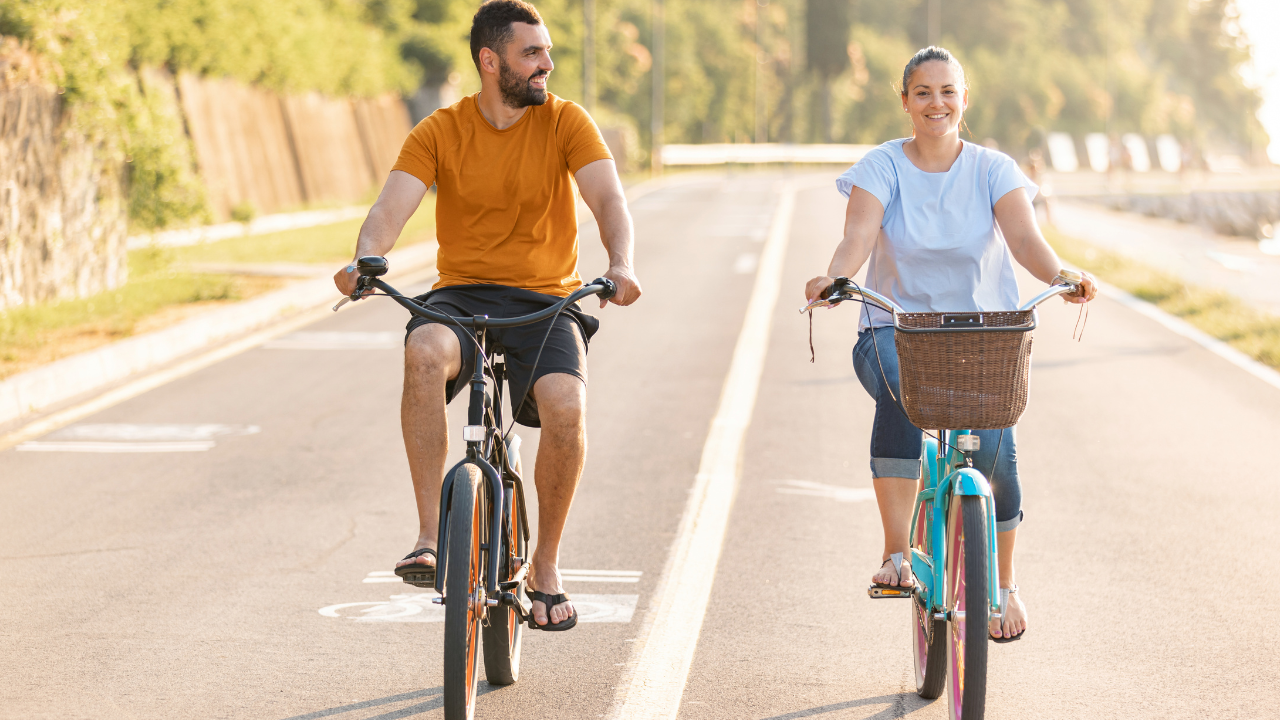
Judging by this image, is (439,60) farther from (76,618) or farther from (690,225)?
(76,618)

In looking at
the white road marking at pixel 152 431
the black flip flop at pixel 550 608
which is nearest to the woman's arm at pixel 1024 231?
the black flip flop at pixel 550 608

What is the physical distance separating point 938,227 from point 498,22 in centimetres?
139

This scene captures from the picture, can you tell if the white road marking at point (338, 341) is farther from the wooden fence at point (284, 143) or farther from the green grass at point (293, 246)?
the wooden fence at point (284, 143)

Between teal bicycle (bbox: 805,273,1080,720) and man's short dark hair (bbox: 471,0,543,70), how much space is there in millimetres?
1188

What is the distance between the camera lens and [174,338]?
12102 mm

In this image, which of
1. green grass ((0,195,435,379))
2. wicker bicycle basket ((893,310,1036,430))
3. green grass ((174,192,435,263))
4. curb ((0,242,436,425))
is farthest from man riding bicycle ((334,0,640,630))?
green grass ((174,192,435,263))

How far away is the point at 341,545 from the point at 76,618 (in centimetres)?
126

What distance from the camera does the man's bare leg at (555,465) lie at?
428cm

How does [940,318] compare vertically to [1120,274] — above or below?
above

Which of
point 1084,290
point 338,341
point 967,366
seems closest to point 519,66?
point 967,366

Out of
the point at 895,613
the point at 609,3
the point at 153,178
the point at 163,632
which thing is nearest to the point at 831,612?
the point at 895,613

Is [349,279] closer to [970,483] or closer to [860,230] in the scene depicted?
[860,230]

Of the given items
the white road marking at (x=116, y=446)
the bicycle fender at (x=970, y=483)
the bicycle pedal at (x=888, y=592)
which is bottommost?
the white road marking at (x=116, y=446)

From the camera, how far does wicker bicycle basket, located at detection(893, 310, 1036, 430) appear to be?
149 inches
